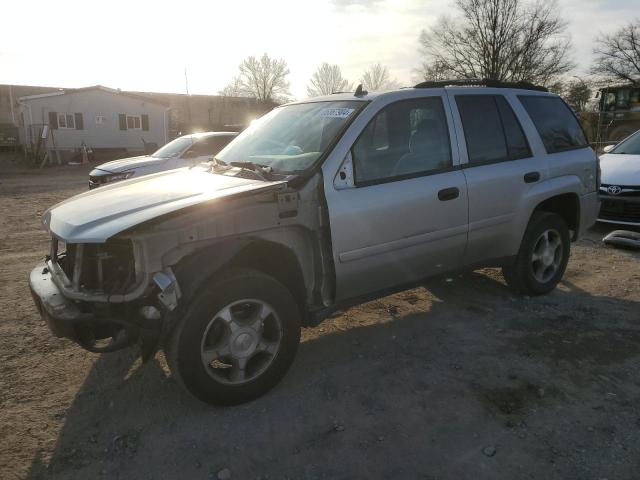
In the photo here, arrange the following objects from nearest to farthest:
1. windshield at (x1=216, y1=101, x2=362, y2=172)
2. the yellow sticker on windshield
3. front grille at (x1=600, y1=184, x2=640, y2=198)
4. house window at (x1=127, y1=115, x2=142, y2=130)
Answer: windshield at (x1=216, y1=101, x2=362, y2=172) < the yellow sticker on windshield < front grille at (x1=600, y1=184, x2=640, y2=198) < house window at (x1=127, y1=115, x2=142, y2=130)

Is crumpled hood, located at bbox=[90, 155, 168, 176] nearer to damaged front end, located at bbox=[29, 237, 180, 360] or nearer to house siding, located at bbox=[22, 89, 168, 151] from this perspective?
damaged front end, located at bbox=[29, 237, 180, 360]

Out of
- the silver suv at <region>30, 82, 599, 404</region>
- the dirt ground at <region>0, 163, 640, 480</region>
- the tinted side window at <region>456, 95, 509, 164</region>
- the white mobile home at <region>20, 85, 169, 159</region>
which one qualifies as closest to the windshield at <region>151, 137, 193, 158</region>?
the dirt ground at <region>0, 163, 640, 480</region>

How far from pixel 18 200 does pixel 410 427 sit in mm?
13000

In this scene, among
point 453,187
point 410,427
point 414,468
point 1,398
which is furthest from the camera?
point 453,187

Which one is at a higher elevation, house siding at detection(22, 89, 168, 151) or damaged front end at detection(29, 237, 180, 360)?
→ house siding at detection(22, 89, 168, 151)

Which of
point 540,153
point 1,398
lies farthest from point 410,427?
point 540,153

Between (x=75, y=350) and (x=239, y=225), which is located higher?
(x=239, y=225)

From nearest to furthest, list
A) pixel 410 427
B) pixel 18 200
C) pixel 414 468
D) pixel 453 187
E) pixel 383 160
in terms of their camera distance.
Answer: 1. pixel 414 468
2. pixel 410 427
3. pixel 383 160
4. pixel 453 187
5. pixel 18 200

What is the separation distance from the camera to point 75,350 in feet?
12.5

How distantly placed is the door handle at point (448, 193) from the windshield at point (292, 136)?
2.93ft

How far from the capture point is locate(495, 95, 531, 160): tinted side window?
4312mm

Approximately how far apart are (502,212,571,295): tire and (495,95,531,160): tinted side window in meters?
0.61

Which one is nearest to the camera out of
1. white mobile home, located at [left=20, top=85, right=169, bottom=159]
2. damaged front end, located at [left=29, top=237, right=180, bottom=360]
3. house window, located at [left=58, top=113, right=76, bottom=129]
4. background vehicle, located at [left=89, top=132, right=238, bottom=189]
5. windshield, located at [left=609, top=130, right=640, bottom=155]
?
damaged front end, located at [left=29, top=237, right=180, bottom=360]

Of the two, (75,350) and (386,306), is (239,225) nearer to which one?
(75,350)
